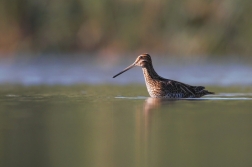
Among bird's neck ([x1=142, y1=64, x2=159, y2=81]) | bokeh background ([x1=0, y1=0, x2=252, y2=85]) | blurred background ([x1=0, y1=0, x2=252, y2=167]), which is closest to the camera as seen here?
blurred background ([x1=0, y1=0, x2=252, y2=167])

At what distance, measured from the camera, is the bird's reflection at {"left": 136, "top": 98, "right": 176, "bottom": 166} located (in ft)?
23.5

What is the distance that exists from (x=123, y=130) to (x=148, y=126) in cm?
32

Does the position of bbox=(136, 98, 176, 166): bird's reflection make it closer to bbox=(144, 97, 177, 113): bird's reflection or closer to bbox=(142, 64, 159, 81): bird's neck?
bbox=(144, 97, 177, 113): bird's reflection

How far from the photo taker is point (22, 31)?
1988 cm

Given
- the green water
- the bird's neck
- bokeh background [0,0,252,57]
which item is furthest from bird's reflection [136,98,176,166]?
bokeh background [0,0,252,57]

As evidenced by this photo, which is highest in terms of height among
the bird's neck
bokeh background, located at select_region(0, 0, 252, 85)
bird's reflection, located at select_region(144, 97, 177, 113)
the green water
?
bokeh background, located at select_region(0, 0, 252, 85)

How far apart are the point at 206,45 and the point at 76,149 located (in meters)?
11.1

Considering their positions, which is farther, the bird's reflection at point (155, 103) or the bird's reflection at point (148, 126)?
the bird's reflection at point (155, 103)

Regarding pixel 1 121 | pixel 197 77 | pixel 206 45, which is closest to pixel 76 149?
pixel 1 121

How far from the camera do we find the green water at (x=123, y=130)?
7000mm

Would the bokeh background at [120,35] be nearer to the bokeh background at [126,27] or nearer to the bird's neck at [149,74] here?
the bokeh background at [126,27]

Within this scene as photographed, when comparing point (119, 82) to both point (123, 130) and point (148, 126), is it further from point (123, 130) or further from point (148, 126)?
point (123, 130)

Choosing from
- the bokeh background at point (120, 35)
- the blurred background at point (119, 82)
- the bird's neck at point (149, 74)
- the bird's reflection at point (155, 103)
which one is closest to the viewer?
the blurred background at point (119, 82)

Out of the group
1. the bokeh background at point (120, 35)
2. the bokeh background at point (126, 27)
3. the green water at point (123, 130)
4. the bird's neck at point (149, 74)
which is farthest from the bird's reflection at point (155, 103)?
the bokeh background at point (126, 27)
